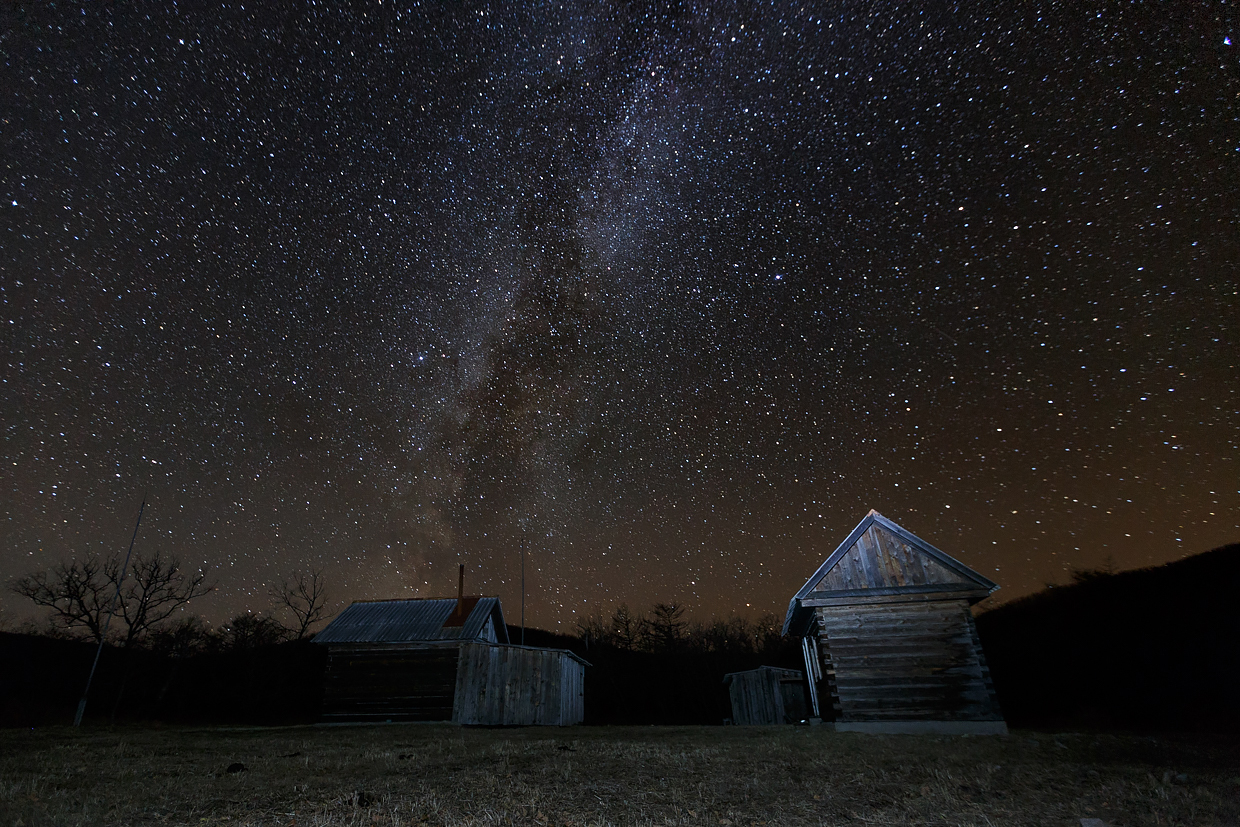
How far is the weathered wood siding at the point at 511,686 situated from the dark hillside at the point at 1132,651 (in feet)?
63.9

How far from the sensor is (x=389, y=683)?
79.4 ft

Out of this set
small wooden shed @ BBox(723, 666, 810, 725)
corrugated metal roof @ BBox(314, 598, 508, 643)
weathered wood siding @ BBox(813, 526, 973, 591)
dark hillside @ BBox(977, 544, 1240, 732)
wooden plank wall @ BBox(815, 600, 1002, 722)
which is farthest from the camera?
small wooden shed @ BBox(723, 666, 810, 725)

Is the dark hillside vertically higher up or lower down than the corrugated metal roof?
lower down

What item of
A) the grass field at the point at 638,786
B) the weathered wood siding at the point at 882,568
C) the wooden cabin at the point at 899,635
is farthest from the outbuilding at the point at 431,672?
the weathered wood siding at the point at 882,568

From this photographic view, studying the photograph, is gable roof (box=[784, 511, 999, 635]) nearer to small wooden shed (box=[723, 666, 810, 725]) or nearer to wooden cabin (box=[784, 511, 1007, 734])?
wooden cabin (box=[784, 511, 1007, 734])

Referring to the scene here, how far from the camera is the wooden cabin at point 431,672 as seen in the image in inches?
934

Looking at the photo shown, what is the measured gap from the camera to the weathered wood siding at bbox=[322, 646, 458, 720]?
2361 centimetres

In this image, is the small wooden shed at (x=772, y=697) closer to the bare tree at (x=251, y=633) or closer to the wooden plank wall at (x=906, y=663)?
the wooden plank wall at (x=906, y=663)

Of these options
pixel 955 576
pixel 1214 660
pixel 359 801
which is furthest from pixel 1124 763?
pixel 1214 660

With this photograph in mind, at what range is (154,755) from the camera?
9.91m

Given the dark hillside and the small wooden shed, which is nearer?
the dark hillside

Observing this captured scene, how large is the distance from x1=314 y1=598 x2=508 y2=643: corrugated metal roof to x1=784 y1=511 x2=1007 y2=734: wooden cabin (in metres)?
15.9

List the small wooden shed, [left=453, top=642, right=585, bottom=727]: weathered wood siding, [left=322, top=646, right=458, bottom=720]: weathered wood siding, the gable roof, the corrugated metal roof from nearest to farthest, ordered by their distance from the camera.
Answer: the gable roof → [left=322, top=646, right=458, bottom=720]: weathered wood siding → [left=453, top=642, right=585, bottom=727]: weathered wood siding → the corrugated metal roof → the small wooden shed

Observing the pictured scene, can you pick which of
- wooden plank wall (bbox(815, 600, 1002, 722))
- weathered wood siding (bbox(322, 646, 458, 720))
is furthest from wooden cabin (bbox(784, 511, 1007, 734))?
weathered wood siding (bbox(322, 646, 458, 720))
